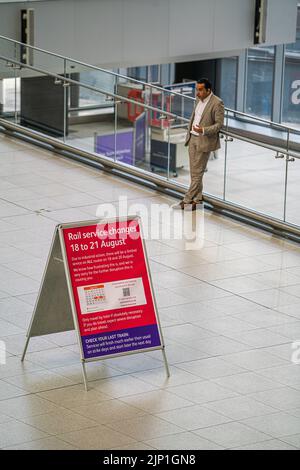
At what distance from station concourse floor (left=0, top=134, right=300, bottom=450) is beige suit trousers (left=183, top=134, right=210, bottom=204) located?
1.31ft

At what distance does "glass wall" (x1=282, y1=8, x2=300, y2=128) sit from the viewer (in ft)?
89.0

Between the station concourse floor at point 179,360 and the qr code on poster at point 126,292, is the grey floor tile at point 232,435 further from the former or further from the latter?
the qr code on poster at point 126,292

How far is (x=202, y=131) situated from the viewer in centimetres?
1256

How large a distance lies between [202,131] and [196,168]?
49 cm

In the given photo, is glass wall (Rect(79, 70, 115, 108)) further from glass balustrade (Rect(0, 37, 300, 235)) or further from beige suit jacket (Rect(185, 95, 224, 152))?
beige suit jacket (Rect(185, 95, 224, 152))

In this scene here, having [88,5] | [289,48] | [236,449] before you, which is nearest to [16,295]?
[236,449]

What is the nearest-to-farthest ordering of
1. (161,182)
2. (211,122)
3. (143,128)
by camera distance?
1. (211,122)
2. (161,182)
3. (143,128)

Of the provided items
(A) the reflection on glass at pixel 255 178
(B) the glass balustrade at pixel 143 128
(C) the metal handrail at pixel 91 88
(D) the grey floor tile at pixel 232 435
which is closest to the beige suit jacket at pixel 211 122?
(B) the glass balustrade at pixel 143 128

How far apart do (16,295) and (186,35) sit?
499 inches

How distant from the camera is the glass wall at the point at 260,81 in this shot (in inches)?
1088

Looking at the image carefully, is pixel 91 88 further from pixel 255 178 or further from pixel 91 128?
pixel 255 178

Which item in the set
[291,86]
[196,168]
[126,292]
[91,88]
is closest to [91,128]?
[91,88]

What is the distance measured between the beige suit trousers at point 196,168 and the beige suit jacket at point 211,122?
0.20 ft
